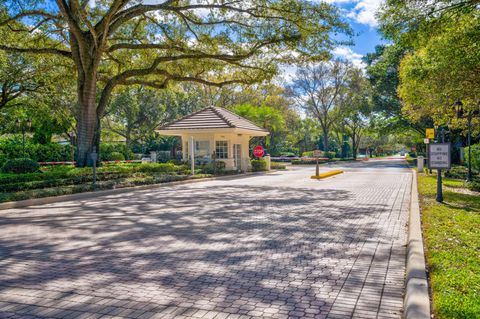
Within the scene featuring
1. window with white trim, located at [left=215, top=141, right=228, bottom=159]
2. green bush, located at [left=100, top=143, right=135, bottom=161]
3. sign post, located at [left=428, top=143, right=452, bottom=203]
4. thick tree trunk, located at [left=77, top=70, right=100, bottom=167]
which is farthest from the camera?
green bush, located at [left=100, top=143, right=135, bottom=161]

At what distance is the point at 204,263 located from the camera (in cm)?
547

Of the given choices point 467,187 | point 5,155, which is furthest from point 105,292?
point 5,155

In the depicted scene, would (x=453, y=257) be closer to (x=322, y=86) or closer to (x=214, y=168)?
(x=214, y=168)

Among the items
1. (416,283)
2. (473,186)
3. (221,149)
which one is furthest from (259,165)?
(416,283)

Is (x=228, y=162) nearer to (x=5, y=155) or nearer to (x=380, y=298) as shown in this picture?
(x=5, y=155)

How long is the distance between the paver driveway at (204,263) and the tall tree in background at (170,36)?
9214mm

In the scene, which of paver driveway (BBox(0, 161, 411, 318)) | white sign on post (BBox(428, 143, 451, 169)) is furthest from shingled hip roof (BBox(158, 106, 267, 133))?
paver driveway (BBox(0, 161, 411, 318))

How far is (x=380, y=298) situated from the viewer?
13.8 ft

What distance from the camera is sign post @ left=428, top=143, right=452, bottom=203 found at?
35.9ft

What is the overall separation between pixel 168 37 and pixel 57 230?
45.3 ft

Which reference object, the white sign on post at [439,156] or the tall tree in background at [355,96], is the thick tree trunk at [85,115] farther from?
the tall tree in background at [355,96]

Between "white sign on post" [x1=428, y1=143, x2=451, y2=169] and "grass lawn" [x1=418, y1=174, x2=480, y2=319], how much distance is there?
128cm

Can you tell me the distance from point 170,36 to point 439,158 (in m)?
14.2

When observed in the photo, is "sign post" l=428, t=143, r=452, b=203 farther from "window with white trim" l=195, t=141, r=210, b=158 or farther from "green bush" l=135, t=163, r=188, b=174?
"window with white trim" l=195, t=141, r=210, b=158
